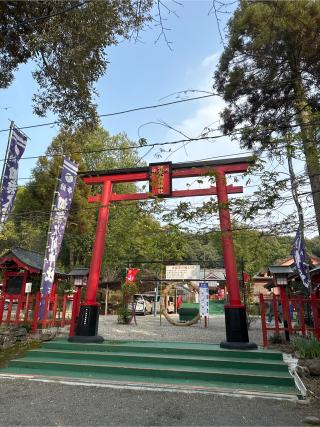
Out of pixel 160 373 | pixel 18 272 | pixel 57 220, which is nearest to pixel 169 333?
pixel 57 220

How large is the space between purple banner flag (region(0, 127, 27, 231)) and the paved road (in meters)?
4.60

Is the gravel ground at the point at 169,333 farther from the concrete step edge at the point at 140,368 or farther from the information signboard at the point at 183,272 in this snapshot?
the concrete step edge at the point at 140,368

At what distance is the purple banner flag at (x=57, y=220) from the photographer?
10.2 metres

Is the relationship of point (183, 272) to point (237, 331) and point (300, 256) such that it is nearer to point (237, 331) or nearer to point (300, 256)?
point (300, 256)

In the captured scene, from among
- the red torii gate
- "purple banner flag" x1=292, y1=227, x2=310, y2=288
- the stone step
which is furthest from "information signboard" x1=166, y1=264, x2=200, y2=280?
the stone step

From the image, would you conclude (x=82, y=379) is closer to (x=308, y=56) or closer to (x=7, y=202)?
(x=7, y=202)

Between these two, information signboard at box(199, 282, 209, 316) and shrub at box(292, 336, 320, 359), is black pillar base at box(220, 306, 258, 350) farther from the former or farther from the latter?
information signboard at box(199, 282, 209, 316)

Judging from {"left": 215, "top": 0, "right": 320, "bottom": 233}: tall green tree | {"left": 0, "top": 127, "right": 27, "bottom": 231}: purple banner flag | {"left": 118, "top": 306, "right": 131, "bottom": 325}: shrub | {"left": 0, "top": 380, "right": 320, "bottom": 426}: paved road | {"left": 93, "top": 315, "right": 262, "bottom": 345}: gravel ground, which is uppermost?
{"left": 215, "top": 0, "right": 320, "bottom": 233}: tall green tree

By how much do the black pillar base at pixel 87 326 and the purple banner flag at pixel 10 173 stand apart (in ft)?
10.7

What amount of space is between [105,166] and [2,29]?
70.8 ft

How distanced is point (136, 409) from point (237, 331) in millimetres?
3934

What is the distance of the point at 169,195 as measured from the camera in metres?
9.70

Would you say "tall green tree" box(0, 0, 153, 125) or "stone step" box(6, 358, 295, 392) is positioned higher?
"tall green tree" box(0, 0, 153, 125)

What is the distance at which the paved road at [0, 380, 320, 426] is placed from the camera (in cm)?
433
